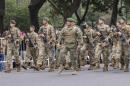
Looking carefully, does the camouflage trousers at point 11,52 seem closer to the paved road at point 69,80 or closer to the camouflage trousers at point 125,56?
the paved road at point 69,80

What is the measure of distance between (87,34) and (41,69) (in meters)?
2.20

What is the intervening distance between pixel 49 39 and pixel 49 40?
40mm

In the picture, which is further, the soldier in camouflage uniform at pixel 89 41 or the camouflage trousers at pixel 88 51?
the camouflage trousers at pixel 88 51

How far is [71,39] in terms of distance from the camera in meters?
18.8

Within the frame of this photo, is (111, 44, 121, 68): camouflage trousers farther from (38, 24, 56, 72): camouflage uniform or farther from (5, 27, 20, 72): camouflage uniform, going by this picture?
(5, 27, 20, 72): camouflage uniform

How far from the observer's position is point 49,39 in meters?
21.8

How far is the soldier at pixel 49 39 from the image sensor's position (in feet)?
71.0

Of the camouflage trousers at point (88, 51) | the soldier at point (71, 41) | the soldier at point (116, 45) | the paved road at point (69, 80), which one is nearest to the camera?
the paved road at point (69, 80)

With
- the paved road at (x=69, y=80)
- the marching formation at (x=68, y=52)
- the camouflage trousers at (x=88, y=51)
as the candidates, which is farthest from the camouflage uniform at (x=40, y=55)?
the paved road at (x=69, y=80)

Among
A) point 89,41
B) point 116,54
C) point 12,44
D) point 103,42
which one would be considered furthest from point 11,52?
point 116,54

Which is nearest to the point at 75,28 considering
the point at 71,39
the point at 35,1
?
the point at 71,39

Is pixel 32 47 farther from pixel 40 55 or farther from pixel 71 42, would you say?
pixel 71 42

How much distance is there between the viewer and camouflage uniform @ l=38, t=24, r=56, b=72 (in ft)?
71.0

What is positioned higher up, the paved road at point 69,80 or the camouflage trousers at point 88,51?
the camouflage trousers at point 88,51
